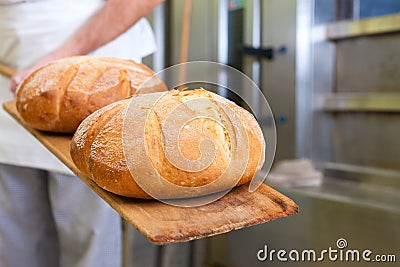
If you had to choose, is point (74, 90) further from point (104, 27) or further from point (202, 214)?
point (202, 214)

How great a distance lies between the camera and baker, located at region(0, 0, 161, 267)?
1.09m

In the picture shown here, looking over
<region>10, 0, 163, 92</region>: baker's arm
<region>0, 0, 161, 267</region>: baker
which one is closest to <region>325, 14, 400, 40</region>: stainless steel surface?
<region>0, 0, 161, 267</region>: baker

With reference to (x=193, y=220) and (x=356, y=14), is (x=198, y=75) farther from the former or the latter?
(x=356, y=14)

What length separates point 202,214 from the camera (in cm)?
52

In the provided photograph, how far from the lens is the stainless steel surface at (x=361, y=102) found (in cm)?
178

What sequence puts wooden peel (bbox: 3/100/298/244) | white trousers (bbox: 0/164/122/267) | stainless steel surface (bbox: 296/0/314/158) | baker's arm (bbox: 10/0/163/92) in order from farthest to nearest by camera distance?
stainless steel surface (bbox: 296/0/314/158)
white trousers (bbox: 0/164/122/267)
baker's arm (bbox: 10/0/163/92)
wooden peel (bbox: 3/100/298/244)

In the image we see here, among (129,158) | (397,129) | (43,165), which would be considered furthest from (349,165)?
(129,158)

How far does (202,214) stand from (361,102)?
4.93 ft

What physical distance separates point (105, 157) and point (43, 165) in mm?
701

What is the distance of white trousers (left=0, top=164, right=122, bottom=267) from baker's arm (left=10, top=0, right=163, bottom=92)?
13.4 inches

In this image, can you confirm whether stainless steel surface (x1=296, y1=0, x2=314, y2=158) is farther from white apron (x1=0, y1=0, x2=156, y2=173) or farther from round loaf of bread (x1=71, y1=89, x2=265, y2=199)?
round loaf of bread (x1=71, y1=89, x2=265, y2=199)

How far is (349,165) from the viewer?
1936 millimetres

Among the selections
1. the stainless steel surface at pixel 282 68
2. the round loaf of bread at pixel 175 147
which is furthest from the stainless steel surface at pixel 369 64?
the round loaf of bread at pixel 175 147

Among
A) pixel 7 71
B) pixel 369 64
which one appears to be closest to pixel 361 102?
pixel 369 64
